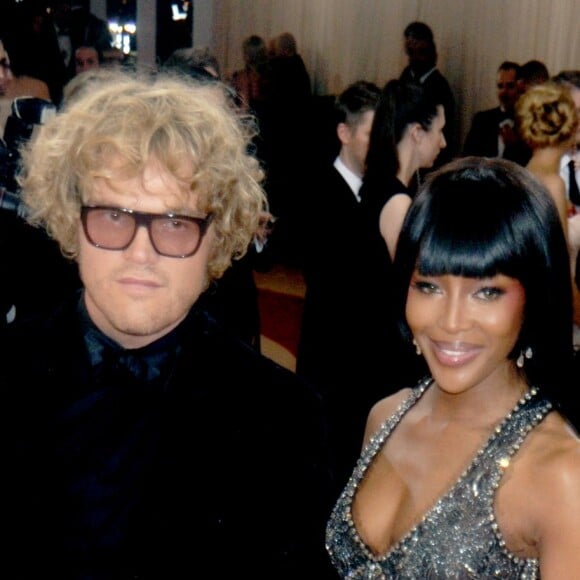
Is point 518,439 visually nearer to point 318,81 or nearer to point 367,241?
point 367,241

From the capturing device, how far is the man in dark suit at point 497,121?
7.48 metres

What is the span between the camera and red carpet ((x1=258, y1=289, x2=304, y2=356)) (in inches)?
268

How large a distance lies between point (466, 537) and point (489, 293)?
43 cm

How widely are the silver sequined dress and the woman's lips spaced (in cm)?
13

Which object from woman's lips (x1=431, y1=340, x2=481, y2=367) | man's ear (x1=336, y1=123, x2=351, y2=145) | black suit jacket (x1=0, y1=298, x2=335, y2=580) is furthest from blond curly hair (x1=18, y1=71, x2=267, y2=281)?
man's ear (x1=336, y1=123, x2=351, y2=145)

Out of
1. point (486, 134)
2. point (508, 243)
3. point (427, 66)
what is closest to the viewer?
point (508, 243)

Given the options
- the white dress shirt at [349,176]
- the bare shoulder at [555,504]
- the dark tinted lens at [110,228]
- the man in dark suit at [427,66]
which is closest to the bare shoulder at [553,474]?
the bare shoulder at [555,504]

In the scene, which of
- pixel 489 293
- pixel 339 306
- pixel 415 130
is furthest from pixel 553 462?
pixel 415 130

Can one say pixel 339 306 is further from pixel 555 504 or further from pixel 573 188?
pixel 555 504

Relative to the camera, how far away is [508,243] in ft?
6.28

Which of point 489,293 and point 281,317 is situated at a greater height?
point 489,293

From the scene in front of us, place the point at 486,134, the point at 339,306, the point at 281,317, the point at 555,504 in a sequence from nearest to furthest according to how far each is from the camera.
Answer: the point at 555,504
the point at 339,306
the point at 281,317
the point at 486,134

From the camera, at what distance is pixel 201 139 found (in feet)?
6.96

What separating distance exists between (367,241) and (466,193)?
1898 millimetres
